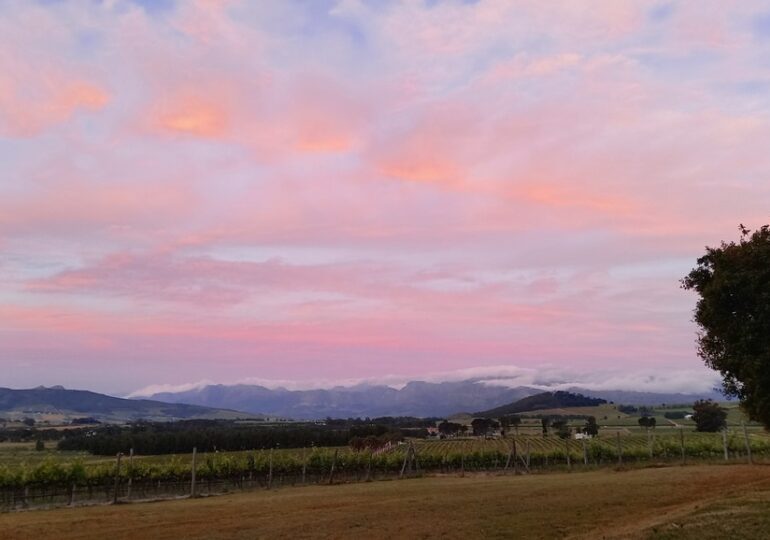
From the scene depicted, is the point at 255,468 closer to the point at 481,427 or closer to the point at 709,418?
the point at 709,418

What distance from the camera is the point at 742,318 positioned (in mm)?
17656

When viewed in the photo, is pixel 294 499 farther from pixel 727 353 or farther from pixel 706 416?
pixel 706 416

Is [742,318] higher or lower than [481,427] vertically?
higher

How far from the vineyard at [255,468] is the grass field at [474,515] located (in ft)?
30.4

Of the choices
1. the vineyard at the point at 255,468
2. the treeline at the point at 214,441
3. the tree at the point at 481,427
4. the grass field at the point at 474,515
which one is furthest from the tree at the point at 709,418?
the grass field at the point at 474,515

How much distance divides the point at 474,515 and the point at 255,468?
1383 inches

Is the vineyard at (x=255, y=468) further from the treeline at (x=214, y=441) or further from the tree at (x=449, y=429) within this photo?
the tree at (x=449, y=429)

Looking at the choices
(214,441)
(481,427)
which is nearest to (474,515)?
(214,441)

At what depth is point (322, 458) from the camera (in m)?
54.4

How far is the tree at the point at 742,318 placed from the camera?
56.0 ft

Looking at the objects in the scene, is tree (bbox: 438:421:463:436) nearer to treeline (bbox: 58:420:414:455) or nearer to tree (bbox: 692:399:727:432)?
treeline (bbox: 58:420:414:455)

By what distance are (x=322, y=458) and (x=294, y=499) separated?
30240 millimetres

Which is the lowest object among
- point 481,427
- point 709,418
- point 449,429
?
point 449,429

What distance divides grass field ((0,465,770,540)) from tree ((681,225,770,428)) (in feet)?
9.30
